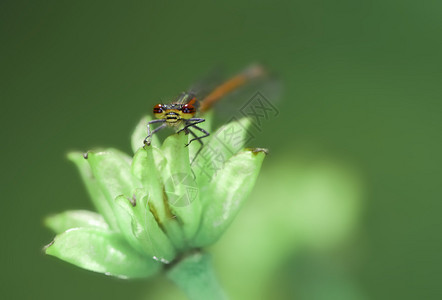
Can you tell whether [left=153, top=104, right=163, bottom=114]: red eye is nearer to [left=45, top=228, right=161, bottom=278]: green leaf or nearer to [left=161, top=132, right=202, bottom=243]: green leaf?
[left=161, top=132, right=202, bottom=243]: green leaf

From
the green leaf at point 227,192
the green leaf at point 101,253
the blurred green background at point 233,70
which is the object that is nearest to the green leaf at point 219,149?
the green leaf at point 227,192

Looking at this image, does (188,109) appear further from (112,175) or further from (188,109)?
(112,175)

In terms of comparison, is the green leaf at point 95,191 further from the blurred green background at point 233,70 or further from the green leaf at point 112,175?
the blurred green background at point 233,70

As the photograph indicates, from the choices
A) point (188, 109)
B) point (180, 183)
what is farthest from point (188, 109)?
point (180, 183)

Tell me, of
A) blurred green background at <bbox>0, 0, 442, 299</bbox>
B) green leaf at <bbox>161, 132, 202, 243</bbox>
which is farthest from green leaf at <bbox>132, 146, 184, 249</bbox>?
blurred green background at <bbox>0, 0, 442, 299</bbox>

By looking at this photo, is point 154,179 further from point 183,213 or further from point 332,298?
point 332,298

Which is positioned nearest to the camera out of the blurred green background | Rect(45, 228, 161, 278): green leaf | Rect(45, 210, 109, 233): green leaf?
Rect(45, 228, 161, 278): green leaf
